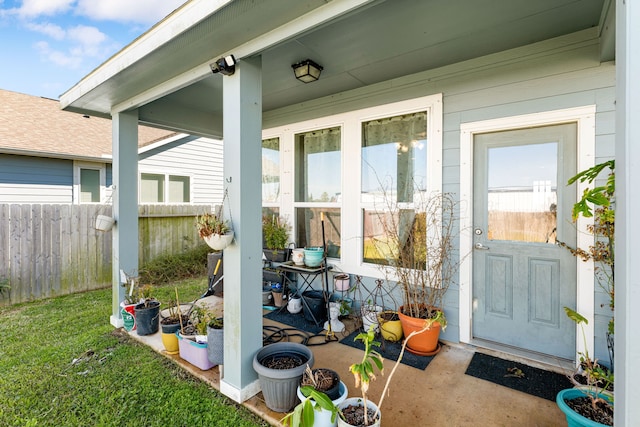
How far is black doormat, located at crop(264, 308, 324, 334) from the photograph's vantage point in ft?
11.3

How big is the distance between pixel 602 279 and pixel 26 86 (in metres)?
15.4

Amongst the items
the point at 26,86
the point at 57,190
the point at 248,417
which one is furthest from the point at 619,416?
the point at 26,86

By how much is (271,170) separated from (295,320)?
7.50ft

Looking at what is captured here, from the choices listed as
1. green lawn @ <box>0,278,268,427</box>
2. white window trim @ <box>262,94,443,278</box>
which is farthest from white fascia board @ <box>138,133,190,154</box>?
white window trim @ <box>262,94,443,278</box>

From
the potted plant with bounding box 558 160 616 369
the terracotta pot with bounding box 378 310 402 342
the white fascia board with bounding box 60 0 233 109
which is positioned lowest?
the terracotta pot with bounding box 378 310 402 342

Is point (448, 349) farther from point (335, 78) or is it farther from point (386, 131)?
point (335, 78)

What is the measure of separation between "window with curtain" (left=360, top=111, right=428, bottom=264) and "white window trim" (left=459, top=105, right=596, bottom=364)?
41 cm

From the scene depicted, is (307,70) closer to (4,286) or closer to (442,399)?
(442,399)

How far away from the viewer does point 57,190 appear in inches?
263

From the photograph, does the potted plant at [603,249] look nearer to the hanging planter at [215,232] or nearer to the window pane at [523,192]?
the window pane at [523,192]

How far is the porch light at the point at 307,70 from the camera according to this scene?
→ 9.37ft

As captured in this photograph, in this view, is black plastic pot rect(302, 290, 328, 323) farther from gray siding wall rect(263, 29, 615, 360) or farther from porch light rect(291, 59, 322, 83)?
porch light rect(291, 59, 322, 83)

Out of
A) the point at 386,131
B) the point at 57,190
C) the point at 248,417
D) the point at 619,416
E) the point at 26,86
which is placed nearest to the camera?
the point at 619,416

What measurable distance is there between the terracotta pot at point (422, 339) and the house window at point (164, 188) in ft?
23.6
